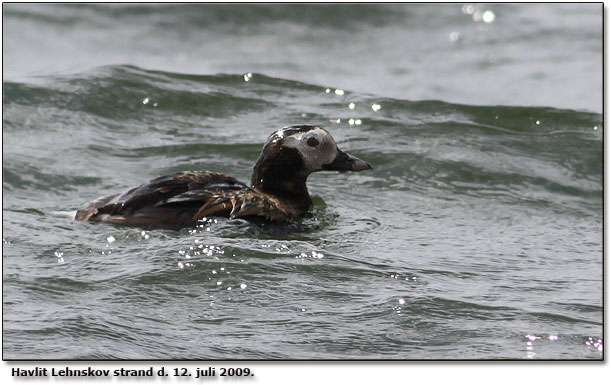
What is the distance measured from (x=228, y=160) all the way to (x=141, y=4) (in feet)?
24.9

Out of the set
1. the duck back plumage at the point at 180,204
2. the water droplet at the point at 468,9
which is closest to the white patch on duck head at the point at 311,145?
the duck back plumage at the point at 180,204

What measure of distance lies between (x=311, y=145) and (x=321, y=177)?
147 centimetres

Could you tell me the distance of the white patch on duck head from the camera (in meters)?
8.13

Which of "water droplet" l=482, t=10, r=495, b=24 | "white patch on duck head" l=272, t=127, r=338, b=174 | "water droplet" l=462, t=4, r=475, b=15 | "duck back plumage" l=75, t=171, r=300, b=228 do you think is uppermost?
"water droplet" l=462, t=4, r=475, b=15

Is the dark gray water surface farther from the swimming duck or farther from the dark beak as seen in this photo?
the dark beak

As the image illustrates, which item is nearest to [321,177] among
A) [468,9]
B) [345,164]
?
[345,164]

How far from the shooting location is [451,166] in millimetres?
9789

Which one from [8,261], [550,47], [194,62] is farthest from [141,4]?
[8,261]

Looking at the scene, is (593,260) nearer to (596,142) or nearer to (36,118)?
(596,142)

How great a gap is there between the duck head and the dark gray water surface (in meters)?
0.34

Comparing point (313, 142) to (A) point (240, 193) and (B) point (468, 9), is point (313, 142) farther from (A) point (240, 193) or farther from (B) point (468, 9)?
(B) point (468, 9)

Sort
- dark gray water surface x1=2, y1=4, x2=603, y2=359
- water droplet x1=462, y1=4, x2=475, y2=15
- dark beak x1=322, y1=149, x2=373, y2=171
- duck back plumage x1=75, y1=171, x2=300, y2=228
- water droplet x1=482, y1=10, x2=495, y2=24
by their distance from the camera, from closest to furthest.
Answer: dark gray water surface x1=2, y1=4, x2=603, y2=359 → duck back plumage x1=75, y1=171, x2=300, y2=228 → dark beak x1=322, y1=149, x2=373, y2=171 → water droplet x1=482, y1=10, x2=495, y2=24 → water droplet x1=462, y1=4, x2=475, y2=15

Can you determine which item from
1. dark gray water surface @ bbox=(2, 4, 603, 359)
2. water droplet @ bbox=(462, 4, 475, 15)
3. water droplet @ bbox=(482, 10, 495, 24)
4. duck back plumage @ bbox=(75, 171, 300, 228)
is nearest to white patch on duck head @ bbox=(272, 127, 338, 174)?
dark gray water surface @ bbox=(2, 4, 603, 359)

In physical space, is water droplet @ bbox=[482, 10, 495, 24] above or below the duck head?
above
